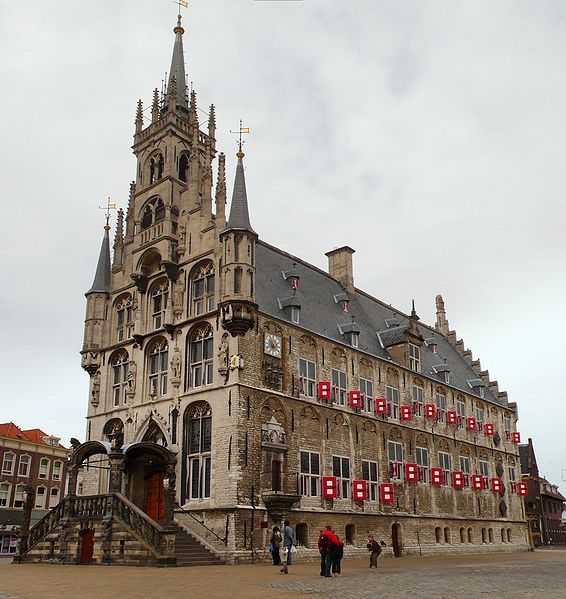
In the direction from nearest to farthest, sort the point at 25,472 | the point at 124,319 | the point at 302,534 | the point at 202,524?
the point at 202,524 → the point at 302,534 → the point at 124,319 → the point at 25,472

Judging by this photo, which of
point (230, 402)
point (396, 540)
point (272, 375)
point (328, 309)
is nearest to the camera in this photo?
point (230, 402)

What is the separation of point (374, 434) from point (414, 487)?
4.62 metres

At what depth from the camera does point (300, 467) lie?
31.0 m

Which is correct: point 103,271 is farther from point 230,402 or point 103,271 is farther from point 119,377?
point 230,402

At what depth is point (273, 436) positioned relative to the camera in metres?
29.8

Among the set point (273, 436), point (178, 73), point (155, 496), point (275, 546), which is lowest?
point (275, 546)

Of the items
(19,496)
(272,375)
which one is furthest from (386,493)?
(19,496)

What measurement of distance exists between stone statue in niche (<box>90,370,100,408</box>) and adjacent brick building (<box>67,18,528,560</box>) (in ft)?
0.25

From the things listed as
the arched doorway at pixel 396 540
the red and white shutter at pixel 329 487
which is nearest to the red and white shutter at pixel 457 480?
the arched doorway at pixel 396 540

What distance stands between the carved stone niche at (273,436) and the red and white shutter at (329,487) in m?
3.20

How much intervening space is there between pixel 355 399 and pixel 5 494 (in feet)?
114

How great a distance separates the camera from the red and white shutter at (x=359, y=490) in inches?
1309

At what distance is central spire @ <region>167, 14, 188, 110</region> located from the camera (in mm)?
38688

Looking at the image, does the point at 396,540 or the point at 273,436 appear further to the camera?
the point at 396,540
